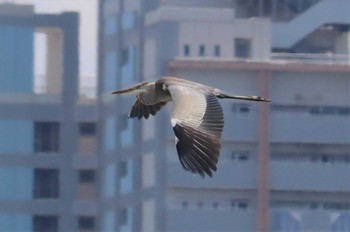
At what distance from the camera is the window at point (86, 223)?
4359 cm

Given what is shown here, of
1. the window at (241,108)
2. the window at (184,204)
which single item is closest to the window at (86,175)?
the window at (184,204)

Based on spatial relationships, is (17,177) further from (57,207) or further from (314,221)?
(314,221)

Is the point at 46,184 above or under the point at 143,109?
under

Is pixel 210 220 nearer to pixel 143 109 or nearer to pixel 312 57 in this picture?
pixel 312 57

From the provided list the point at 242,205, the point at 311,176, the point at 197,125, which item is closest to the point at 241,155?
the point at 242,205

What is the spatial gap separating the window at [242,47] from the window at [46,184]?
14.4ft

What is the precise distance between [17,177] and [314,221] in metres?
5.96

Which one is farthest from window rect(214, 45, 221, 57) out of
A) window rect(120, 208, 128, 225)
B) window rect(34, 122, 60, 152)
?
window rect(34, 122, 60, 152)

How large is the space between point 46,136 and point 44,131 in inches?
4.0

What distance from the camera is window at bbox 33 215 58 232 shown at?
43.2 meters

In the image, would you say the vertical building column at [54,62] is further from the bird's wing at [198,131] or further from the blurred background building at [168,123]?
the bird's wing at [198,131]

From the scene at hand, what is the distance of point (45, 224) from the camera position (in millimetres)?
43375

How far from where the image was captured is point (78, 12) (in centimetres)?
4525

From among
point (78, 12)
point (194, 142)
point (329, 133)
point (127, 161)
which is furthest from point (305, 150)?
point (194, 142)
